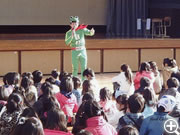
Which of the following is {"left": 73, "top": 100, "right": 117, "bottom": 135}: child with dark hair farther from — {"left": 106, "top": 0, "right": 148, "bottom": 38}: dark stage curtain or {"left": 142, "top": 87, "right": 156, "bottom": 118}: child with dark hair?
{"left": 106, "top": 0, "right": 148, "bottom": 38}: dark stage curtain

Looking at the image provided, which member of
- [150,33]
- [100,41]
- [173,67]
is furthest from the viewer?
[150,33]

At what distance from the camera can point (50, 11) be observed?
13.4m

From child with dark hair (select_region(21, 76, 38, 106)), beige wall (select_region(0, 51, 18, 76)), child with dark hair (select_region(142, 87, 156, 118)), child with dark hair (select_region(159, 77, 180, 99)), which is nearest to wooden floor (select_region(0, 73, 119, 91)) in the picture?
beige wall (select_region(0, 51, 18, 76))

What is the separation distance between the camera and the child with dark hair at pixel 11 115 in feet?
10.5

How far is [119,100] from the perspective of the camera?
397 centimetres

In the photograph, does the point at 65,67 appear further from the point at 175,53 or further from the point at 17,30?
the point at 17,30

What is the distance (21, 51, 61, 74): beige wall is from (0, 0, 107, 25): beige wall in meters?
4.32

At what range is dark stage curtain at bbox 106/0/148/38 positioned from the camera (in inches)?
544

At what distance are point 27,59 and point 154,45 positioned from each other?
2998mm

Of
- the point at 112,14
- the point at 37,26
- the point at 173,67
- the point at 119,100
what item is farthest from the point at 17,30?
the point at 119,100

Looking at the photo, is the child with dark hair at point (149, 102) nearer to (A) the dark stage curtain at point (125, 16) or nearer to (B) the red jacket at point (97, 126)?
(B) the red jacket at point (97, 126)

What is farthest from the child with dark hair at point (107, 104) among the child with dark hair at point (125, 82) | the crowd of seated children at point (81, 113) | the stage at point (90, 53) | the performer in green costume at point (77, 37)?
the stage at point (90, 53)

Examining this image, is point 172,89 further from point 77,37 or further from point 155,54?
point 155,54

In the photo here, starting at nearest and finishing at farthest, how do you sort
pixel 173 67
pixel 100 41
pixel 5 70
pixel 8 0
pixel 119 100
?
pixel 119 100 → pixel 173 67 → pixel 5 70 → pixel 100 41 → pixel 8 0
